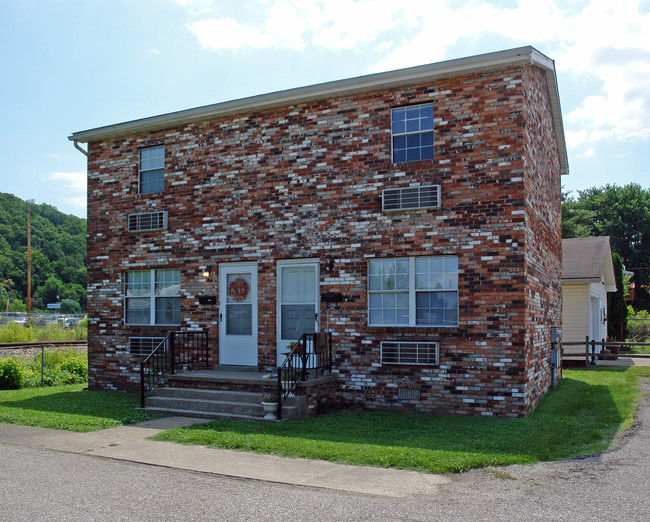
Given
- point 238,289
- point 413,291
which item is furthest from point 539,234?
point 238,289

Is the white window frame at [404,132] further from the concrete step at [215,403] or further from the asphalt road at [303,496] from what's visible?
the asphalt road at [303,496]

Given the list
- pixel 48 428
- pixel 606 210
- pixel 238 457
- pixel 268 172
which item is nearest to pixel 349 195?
pixel 268 172

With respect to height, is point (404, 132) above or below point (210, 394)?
above

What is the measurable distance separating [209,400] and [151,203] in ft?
17.0

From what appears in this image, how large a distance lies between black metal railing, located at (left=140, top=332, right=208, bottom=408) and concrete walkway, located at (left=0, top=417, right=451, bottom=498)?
8.68 feet

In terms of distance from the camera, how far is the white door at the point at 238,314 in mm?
12133

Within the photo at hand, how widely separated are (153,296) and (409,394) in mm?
6365

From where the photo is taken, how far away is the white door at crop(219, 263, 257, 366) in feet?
39.8

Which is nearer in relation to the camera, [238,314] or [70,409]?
[70,409]

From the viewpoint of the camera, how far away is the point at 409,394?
34.4ft

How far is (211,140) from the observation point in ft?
42.1

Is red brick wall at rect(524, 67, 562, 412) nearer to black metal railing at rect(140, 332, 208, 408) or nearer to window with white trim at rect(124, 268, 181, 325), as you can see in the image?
black metal railing at rect(140, 332, 208, 408)

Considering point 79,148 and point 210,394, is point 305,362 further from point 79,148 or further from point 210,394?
point 79,148

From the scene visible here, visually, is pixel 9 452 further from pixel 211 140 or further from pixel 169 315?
pixel 211 140
